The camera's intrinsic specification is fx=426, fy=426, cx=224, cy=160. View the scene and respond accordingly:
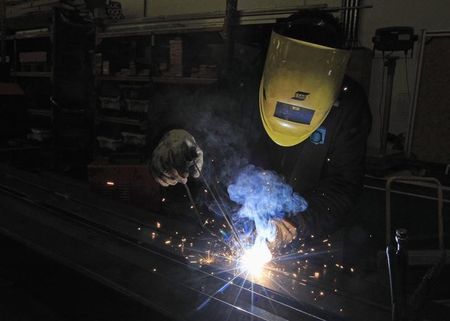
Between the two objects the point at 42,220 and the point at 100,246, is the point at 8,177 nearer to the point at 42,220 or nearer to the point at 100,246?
the point at 42,220

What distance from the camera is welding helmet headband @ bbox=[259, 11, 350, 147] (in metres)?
1.41

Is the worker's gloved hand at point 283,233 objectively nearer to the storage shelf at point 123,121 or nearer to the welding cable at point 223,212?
the welding cable at point 223,212

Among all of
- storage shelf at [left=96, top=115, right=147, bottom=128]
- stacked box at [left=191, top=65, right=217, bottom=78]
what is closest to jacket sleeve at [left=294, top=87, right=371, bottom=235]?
stacked box at [left=191, top=65, right=217, bottom=78]

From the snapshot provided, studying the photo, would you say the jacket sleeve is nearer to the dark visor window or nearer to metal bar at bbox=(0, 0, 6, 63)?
the dark visor window

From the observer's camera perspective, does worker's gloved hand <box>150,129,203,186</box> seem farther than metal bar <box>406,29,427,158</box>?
No

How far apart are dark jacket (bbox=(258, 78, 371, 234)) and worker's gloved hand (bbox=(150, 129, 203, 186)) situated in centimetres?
52

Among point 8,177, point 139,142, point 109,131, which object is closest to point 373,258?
point 8,177

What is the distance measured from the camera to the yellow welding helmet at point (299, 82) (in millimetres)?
1410

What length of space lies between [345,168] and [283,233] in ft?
1.71

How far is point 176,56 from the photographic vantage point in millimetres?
5184

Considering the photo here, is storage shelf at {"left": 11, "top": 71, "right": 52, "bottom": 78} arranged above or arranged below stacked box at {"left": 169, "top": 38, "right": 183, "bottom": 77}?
below

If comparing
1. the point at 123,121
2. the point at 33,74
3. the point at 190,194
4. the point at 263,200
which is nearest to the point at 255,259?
the point at 263,200

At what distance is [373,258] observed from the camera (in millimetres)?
3430

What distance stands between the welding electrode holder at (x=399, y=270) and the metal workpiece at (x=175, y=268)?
0.76 feet
